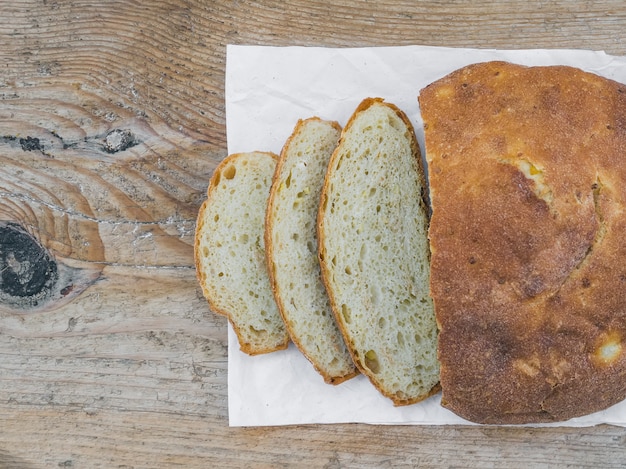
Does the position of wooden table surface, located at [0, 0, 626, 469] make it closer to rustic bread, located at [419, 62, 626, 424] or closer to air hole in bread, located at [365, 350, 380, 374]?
air hole in bread, located at [365, 350, 380, 374]

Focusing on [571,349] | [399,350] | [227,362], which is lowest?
[227,362]

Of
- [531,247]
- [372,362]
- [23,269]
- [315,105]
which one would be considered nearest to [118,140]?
[23,269]

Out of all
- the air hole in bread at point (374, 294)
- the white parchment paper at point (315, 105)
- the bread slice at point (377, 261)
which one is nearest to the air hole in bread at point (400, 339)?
the bread slice at point (377, 261)

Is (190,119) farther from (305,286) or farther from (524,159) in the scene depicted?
(524,159)

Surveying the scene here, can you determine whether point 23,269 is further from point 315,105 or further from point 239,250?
point 315,105

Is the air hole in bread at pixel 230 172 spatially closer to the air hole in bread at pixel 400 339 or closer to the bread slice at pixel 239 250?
the bread slice at pixel 239 250

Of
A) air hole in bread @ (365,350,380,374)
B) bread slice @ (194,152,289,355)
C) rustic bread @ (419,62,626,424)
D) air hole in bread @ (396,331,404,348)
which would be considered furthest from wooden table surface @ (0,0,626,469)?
rustic bread @ (419,62,626,424)

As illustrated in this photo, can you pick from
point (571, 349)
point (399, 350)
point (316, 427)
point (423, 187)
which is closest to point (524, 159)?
point (423, 187)
